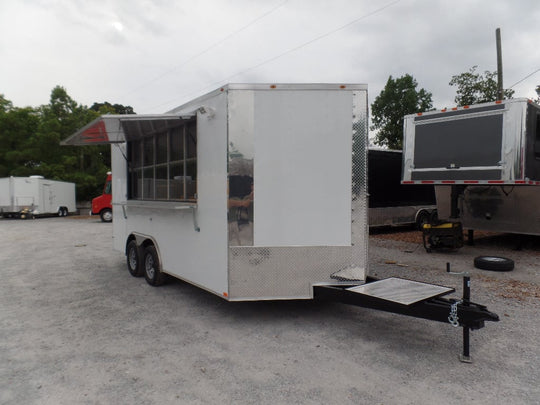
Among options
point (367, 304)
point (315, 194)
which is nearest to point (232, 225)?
point (315, 194)

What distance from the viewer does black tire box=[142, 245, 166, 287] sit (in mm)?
6234

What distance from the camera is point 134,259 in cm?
721

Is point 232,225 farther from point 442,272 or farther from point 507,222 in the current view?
point 507,222

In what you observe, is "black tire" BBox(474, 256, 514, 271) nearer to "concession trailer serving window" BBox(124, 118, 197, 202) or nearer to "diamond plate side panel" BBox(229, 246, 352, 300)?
"diamond plate side panel" BBox(229, 246, 352, 300)

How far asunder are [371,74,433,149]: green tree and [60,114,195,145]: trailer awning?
28.2m

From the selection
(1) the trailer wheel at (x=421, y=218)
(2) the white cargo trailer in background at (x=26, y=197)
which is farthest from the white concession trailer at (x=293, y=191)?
(2) the white cargo trailer in background at (x=26, y=197)

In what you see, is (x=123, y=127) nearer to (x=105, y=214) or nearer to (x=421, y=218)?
(x=421, y=218)

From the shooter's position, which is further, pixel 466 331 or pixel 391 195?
pixel 391 195

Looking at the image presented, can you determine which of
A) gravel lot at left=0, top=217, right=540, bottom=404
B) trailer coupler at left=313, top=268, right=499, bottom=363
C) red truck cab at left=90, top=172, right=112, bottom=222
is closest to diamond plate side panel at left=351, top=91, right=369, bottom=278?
trailer coupler at left=313, top=268, right=499, bottom=363

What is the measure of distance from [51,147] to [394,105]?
Answer: 27145mm

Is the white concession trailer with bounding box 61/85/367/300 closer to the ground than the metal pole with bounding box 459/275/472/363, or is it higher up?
higher up

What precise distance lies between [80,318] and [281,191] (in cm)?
306

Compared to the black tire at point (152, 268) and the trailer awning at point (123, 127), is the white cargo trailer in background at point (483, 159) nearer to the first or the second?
the trailer awning at point (123, 127)

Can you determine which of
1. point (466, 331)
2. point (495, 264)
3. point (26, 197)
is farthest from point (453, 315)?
point (26, 197)
